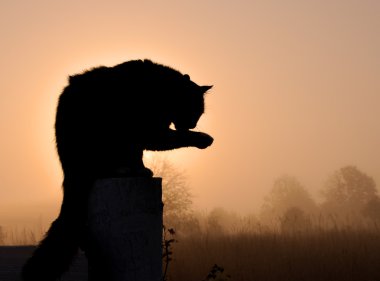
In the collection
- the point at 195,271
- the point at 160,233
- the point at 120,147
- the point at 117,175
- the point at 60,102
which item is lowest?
the point at 195,271

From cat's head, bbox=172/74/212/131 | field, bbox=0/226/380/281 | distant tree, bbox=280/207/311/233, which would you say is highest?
cat's head, bbox=172/74/212/131

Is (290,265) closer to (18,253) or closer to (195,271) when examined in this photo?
(195,271)

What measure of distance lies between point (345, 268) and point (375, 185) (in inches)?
1222

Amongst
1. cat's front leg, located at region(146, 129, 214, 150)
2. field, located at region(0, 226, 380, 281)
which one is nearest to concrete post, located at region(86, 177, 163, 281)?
cat's front leg, located at region(146, 129, 214, 150)

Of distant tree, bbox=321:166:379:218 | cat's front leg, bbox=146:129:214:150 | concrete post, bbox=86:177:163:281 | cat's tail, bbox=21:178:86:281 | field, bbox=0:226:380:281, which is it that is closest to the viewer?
concrete post, bbox=86:177:163:281

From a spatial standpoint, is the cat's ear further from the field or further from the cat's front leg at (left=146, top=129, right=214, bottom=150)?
the field

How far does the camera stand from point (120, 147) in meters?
3.20

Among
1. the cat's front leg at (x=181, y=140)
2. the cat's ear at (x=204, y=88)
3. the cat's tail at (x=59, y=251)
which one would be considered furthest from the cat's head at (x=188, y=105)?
the cat's tail at (x=59, y=251)

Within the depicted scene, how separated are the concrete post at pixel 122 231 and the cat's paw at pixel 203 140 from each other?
2.69 feet

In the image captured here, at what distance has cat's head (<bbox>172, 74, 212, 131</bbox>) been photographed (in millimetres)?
3867

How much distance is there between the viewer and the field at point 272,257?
22.2 feet

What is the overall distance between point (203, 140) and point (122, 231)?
42.3 inches

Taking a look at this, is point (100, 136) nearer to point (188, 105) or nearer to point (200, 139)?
point (200, 139)

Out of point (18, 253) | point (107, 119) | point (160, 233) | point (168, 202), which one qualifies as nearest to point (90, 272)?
point (160, 233)
